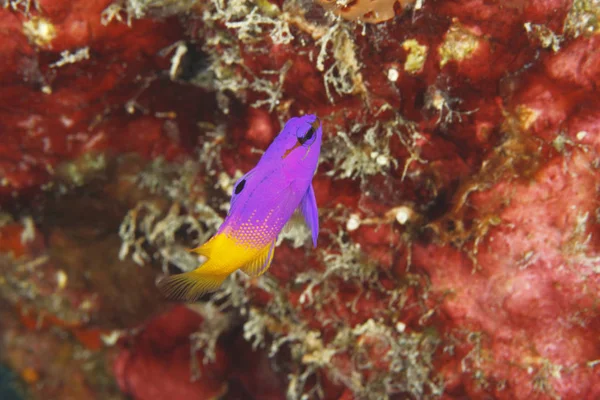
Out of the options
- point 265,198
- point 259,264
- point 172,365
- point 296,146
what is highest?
point 296,146

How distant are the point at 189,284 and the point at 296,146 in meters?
0.72

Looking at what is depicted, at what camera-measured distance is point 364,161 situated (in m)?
2.63

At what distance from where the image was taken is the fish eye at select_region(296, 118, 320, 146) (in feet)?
5.17

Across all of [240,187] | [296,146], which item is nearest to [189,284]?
[240,187]

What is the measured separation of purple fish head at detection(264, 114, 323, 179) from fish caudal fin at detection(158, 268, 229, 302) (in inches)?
21.5

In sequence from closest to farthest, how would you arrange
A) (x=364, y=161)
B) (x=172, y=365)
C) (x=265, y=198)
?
(x=265, y=198) < (x=364, y=161) < (x=172, y=365)

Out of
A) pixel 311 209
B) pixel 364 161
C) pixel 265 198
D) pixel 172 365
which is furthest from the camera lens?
pixel 172 365

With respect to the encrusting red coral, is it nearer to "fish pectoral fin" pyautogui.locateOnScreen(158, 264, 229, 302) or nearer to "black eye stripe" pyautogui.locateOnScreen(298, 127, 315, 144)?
"fish pectoral fin" pyautogui.locateOnScreen(158, 264, 229, 302)

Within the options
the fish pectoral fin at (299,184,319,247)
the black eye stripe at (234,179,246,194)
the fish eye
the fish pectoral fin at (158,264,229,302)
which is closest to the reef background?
the fish eye

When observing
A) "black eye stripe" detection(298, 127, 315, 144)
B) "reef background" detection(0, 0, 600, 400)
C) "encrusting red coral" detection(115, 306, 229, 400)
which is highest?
"black eye stripe" detection(298, 127, 315, 144)

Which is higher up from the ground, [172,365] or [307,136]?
[307,136]

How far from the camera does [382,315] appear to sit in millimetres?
2959

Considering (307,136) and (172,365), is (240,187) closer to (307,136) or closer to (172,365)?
(307,136)

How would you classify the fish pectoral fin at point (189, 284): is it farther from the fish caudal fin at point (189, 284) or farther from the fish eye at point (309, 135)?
the fish eye at point (309, 135)
